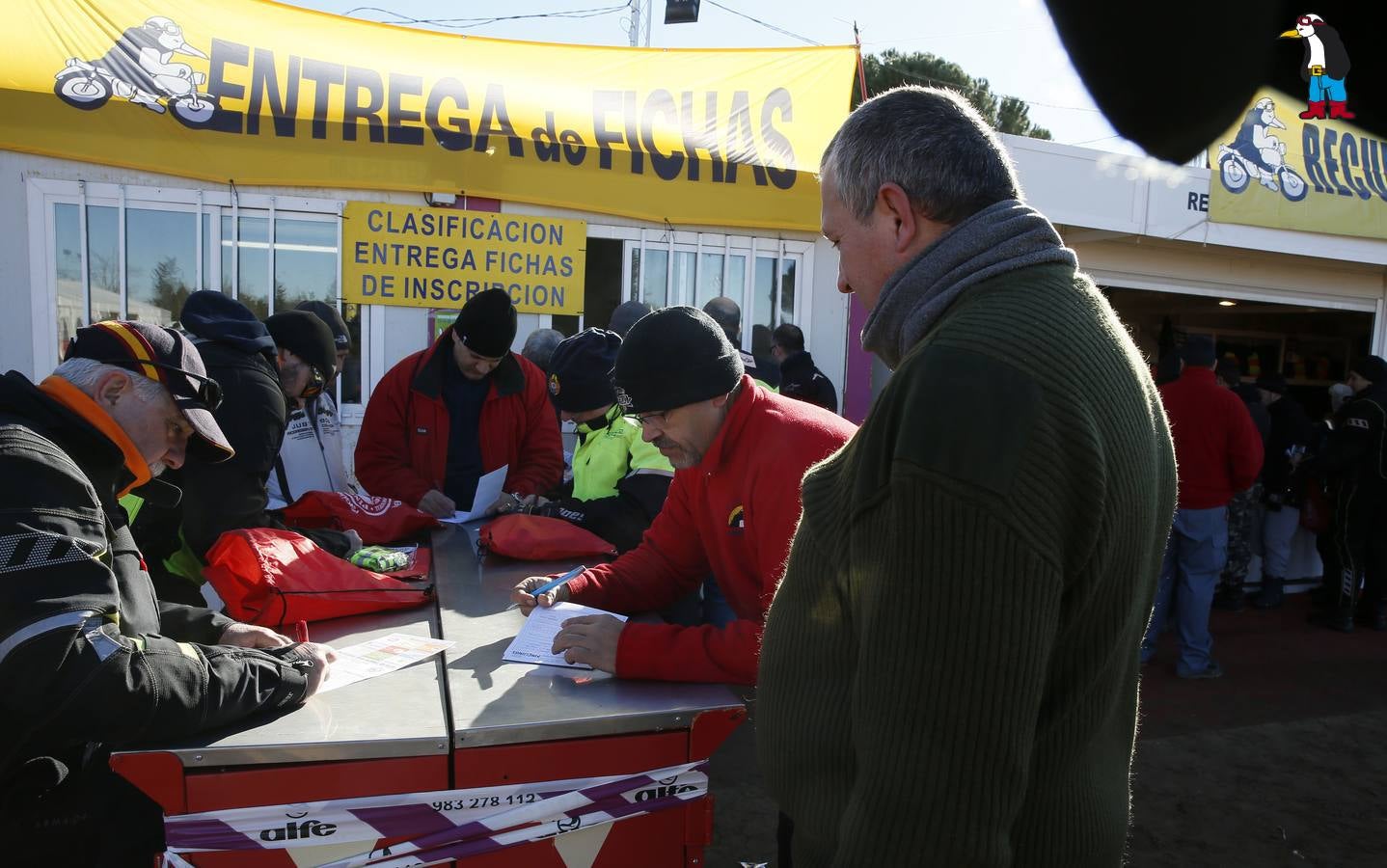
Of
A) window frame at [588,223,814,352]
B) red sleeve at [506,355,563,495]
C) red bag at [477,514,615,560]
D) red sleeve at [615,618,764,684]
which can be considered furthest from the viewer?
window frame at [588,223,814,352]

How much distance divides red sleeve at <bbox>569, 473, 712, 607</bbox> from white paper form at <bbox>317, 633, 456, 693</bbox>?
426 mm

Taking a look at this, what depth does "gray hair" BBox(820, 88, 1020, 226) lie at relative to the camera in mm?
1065

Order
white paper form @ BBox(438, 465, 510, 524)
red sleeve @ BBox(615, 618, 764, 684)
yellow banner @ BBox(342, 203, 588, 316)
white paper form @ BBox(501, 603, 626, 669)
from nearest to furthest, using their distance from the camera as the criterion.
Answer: red sleeve @ BBox(615, 618, 764, 684), white paper form @ BBox(501, 603, 626, 669), white paper form @ BBox(438, 465, 510, 524), yellow banner @ BBox(342, 203, 588, 316)

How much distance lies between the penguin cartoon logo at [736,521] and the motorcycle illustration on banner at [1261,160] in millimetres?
6219

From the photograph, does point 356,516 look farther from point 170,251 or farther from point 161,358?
point 170,251

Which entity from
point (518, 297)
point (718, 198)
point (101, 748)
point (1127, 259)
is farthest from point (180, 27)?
point (1127, 259)

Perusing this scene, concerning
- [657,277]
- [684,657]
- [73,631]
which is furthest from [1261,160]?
[73,631]

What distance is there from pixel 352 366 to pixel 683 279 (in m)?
2.29

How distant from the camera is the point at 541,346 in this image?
527 cm

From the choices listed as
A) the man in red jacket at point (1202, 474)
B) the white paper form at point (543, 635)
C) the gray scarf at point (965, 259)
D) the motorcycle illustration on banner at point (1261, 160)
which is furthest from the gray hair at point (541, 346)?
the motorcycle illustration on banner at point (1261, 160)

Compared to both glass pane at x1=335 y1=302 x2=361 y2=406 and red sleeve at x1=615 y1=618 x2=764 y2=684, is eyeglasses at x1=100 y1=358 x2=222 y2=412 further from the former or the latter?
glass pane at x1=335 y1=302 x2=361 y2=406

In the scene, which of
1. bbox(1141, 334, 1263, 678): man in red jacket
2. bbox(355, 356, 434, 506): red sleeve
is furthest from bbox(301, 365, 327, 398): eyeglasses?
bbox(1141, 334, 1263, 678): man in red jacket

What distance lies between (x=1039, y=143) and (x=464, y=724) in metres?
5.90

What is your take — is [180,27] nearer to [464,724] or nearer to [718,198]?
[718,198]
